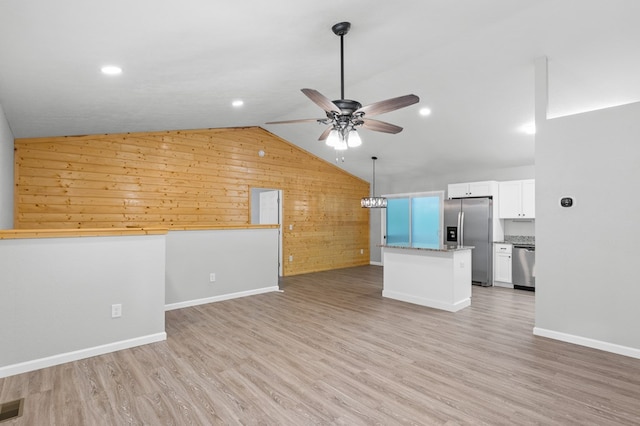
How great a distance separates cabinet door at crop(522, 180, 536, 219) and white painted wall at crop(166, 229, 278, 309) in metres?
4.74

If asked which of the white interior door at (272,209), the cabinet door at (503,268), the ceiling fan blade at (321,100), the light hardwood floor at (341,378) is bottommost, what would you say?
the light hardwood floor at (341,378)

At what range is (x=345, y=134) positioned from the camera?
3160mm

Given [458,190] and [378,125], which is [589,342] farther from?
[458,190]

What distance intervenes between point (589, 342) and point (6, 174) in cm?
675

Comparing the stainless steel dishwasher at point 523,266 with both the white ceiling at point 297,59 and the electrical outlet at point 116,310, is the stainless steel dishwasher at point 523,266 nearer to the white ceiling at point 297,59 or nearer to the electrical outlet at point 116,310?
the white ceiling at point 297,59

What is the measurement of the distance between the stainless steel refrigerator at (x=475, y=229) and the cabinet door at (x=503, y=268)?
12 centimetres

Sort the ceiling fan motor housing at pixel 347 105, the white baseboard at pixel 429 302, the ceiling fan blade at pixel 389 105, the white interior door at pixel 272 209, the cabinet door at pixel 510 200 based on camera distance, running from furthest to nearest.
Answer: the white interior door at pixel 272 209, the cabinet door at pixel 510 200, the white baseboard at pixel 429 302, the ceiling fan motor housing at pixel 347 105, the ceiling fan blade at pixel 389 105

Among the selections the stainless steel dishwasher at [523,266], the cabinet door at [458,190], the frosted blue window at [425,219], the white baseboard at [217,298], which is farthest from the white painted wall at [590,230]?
the frosted blue window at [425,219]

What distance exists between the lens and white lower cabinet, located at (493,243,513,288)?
21.4ft

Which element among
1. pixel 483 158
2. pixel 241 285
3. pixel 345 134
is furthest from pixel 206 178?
pixel 483 158

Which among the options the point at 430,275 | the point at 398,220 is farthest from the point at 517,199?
the point at 398,220

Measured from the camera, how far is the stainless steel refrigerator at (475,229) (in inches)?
266

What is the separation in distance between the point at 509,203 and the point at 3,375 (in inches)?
299

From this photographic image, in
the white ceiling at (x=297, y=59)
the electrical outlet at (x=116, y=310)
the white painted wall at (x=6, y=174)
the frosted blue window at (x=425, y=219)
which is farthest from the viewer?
the frosted blue window at (x=425, y=219)
